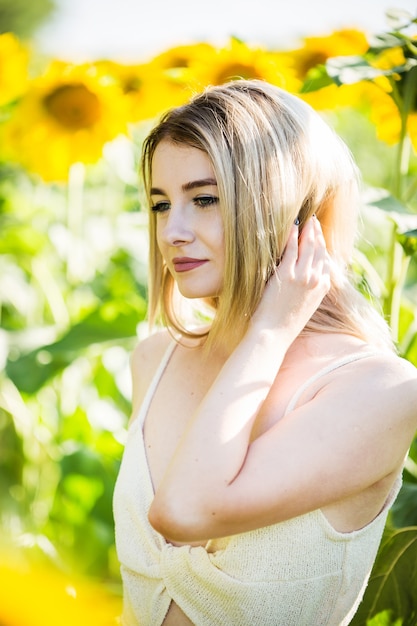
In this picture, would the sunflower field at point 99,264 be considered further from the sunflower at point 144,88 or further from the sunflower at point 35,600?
the sunflower at point 35,600

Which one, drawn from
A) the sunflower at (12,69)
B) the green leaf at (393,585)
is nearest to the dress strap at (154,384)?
the green leaf at (393,585)

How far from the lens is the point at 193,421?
42.9 inches

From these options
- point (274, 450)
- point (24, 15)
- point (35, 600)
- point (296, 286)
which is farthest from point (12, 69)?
point (24, 15)

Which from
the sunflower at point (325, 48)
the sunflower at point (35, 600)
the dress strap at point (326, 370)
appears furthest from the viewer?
the sunflower at point (325, 48)

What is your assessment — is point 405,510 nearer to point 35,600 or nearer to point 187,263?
point 187,263

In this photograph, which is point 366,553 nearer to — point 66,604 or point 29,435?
point 66,604

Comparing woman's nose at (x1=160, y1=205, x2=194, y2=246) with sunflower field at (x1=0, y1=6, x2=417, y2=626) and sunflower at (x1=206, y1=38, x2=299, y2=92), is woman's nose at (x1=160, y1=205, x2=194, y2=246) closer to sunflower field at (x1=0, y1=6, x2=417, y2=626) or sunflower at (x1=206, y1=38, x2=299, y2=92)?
sunflower field at (x1=0, y1=6, x2=417, y2=626)

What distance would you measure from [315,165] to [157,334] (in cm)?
51

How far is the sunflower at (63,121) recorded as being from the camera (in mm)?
1994

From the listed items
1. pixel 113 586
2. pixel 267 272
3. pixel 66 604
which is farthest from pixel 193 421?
pixel 113 586

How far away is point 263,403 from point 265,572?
246 millimetres

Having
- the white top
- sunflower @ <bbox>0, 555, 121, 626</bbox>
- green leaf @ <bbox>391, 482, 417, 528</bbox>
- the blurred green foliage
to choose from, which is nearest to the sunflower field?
green leaf @ <bbox>391, 482, 417, 528</bbox>

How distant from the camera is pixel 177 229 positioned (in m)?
1.19

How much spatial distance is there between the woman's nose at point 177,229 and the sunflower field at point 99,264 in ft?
1.00
